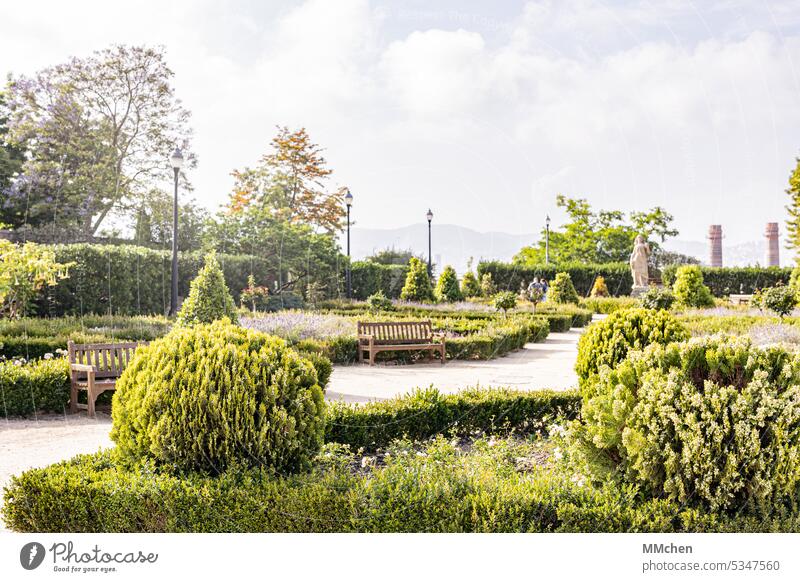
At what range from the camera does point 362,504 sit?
92.7 inches

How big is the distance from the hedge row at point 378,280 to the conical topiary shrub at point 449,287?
374 centimetres

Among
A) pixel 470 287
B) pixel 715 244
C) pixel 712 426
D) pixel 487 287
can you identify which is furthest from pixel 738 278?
pixel 470 287

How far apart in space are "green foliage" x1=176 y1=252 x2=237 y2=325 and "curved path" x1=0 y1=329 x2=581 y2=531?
0.98 metres

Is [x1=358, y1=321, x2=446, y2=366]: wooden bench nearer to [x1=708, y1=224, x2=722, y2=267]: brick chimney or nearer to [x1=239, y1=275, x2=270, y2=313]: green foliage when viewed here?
[x1=239, y1=275, x2=270, y2=313]: green foliage

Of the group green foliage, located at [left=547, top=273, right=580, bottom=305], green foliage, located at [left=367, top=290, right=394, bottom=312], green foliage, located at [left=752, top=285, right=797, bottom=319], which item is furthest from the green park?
green foliage, located at [left=367, top=290, right=394, bottom=312]

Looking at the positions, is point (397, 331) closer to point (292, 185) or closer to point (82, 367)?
point (82, 367)

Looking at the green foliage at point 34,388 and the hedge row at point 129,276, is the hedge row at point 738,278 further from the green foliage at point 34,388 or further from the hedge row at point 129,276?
the green foliage at point 34,388

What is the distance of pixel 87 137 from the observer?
346cm

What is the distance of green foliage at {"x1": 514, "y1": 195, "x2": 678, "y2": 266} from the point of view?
329cm

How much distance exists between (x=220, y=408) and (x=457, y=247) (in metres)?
1.48

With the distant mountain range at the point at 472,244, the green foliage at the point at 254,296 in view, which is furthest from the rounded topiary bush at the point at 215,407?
the green foliage at the point at 254,296

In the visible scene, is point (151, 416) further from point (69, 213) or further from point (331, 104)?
point (331, 104)

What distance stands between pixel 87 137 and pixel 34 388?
7.91ft

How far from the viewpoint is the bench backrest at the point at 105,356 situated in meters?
5.16
